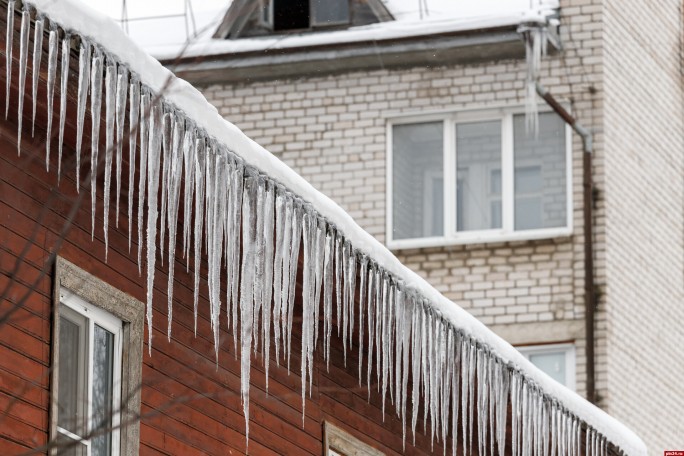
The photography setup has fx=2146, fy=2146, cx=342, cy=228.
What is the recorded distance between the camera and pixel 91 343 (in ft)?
35.0

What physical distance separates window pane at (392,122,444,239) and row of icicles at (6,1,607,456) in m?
6.95

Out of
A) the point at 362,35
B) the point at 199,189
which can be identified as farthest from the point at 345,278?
the point at 362,35

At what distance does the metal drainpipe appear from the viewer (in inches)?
830

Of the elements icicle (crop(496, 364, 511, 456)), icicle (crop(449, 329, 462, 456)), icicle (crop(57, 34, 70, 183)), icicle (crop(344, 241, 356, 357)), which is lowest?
icicle (crop(57, 34, 70, 183))

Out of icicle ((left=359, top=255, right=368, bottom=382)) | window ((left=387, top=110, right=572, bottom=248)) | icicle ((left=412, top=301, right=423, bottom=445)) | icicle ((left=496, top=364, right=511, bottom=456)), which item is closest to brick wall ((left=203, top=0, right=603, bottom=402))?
window ((left=387, top=110, right=572, bottom=248))

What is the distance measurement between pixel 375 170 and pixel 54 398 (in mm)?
12462

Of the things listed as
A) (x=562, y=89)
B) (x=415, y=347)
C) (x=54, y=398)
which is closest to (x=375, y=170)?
(x=562, y=89)

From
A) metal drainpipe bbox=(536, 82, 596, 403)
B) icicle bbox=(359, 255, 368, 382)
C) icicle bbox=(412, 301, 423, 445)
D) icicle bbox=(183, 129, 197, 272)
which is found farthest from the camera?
metal drainpipe bbox=(536, 82, 596, 403)

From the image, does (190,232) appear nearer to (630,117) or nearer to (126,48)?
(126,48)

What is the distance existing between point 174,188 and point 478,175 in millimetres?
11585

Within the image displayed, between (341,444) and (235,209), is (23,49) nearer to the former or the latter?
(235,209)

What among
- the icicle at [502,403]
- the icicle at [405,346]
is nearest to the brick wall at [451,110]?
the icicle at [502,403]

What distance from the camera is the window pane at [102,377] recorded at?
34.8ft

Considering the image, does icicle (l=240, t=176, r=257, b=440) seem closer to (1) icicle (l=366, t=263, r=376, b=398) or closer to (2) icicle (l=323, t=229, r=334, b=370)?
(2) icicle (l=323, t=229, r=334, b=370)
